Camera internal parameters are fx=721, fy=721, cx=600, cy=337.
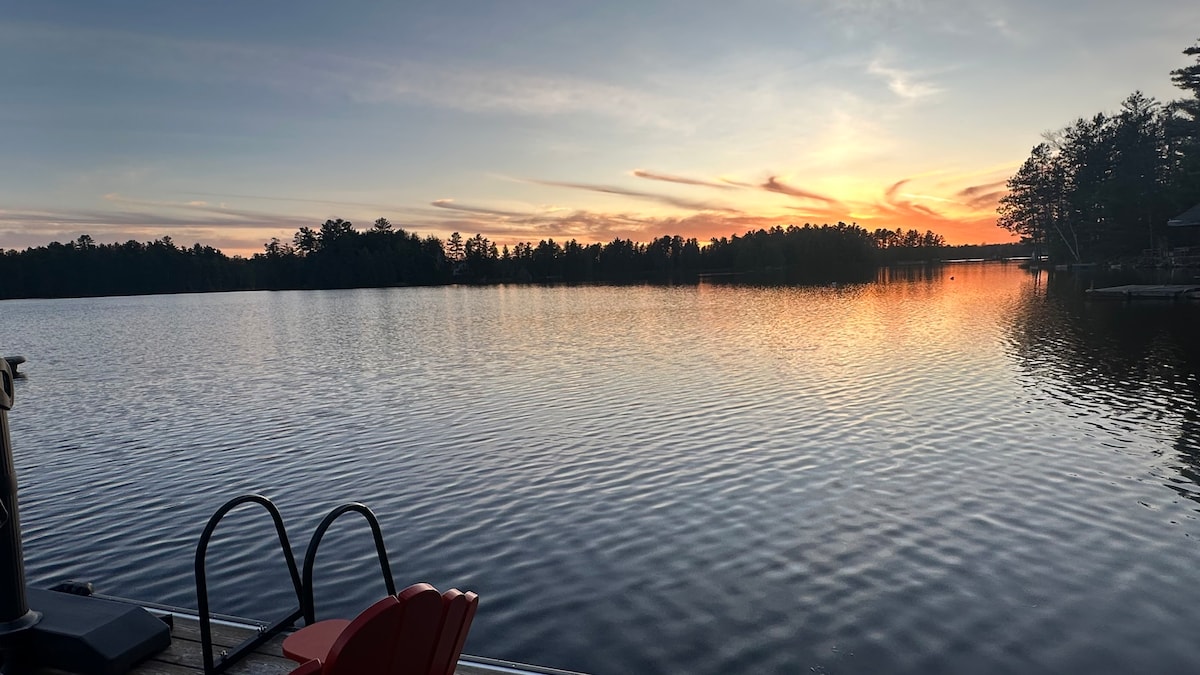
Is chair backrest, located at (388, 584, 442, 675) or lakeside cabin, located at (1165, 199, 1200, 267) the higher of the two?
lakeside cabin, located at (1165, 199, 1200, 267)

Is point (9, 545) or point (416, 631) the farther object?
point (9, 545)

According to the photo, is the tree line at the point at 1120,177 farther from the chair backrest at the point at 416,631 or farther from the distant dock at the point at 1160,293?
the chair backrest at the point at 416,631

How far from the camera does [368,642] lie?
325cm

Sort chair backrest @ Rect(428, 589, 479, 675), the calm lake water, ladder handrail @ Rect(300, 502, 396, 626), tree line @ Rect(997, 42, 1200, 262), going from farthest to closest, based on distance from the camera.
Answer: tree line @ Rect(997, 42, 1200, 262) < the calm lake water < ladder handrail @ Rect(300, 502, 396, 626) < chair backrest @ Rect(428, 589, 479, 675)

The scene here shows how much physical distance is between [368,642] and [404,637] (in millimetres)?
190

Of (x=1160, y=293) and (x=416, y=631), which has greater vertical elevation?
(x=1160, y=293)

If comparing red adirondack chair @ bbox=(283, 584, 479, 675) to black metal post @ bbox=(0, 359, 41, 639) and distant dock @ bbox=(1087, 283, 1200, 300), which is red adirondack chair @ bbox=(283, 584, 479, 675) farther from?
distant dock @ bbox=(1087, 283, 1200, 300)

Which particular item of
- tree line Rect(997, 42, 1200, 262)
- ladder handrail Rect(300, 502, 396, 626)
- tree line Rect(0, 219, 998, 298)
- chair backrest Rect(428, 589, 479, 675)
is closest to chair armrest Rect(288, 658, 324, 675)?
chair backrest Rect(428, 589, 479, 675)

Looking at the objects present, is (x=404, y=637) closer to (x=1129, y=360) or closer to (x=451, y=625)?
(x=451, y=625)

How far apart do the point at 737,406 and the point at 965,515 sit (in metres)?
8.65

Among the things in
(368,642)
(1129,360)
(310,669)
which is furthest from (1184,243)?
(310,669)

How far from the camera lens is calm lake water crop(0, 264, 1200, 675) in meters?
7.56

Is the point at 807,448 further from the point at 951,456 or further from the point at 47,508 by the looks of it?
the point at 47,508

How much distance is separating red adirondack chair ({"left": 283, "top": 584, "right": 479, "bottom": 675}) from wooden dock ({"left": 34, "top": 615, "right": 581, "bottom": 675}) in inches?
39.9
